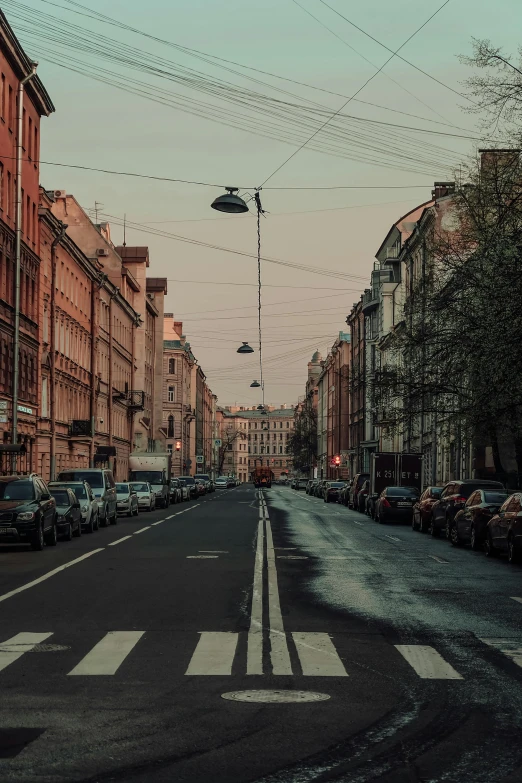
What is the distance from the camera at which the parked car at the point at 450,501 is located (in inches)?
1275

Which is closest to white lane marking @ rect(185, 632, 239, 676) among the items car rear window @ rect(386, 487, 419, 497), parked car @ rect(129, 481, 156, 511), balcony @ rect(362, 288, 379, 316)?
car rear window @ rect(386, 487, 419, 497)

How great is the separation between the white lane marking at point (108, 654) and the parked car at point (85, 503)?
870 inches

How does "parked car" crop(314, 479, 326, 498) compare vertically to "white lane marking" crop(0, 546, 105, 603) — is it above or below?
above

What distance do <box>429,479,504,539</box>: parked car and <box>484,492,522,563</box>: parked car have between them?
5581 mm

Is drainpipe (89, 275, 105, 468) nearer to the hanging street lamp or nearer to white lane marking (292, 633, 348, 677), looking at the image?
the hanging street lamp

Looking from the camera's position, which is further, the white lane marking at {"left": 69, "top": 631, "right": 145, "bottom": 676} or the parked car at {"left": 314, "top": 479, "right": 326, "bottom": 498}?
the parked car at {"left": 314, "top": 479, "right": 326, "bottom": 498}

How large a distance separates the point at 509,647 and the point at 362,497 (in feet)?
160

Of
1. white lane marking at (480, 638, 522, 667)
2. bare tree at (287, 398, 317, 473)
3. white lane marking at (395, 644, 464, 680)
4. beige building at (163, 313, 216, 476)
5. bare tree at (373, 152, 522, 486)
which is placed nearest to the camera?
white lane marking at (395, 644, 464, 680)

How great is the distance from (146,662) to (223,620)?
10.1ft

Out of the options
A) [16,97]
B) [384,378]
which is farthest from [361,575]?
[16,97]

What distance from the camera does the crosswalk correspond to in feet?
31.6

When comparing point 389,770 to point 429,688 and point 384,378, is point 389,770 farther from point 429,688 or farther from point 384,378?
point 384,378

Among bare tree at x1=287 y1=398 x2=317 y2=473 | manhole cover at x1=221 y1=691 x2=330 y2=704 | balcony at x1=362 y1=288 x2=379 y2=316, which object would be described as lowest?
manhole cover at x1=221 y1=691 x2=330 y2=704

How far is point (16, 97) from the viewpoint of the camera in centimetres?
4947
